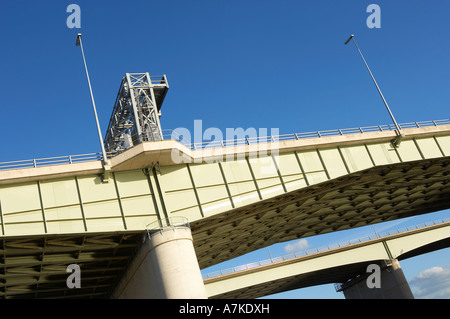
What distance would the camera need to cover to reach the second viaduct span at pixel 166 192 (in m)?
24.3

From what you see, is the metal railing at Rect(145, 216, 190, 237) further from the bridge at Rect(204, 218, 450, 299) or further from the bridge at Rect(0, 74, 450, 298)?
the bridge at Rect(204, 218, 450, 299)

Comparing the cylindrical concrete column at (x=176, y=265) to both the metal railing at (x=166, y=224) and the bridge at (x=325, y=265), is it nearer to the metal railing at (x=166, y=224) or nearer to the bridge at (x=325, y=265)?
the metal railing at (x=166, y=224)

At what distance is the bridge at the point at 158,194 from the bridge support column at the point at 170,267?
59 millimetres

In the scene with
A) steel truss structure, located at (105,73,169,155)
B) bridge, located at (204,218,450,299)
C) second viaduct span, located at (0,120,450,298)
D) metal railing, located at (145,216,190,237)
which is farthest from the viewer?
bridge, located at (204,218,450,299)

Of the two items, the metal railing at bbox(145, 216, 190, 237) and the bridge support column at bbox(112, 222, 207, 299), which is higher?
the metal railing at bbox(145, 216, 190, 237)

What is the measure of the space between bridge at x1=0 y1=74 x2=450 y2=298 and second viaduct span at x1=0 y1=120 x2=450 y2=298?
7 centimetres

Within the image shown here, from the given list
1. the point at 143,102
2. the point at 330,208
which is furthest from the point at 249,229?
the point at 143,102

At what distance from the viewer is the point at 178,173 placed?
90.5 ft

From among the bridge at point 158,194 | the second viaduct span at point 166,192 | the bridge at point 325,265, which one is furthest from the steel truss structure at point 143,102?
the bridge at point 325,265

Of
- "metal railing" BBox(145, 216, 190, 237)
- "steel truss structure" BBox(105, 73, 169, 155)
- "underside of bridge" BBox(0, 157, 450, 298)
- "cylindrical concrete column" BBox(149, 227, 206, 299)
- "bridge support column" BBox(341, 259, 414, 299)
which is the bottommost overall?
"bridge support column" BBox(341, 259, 414, 299)

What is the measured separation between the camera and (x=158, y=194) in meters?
26.5

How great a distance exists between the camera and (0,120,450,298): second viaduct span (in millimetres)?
24266

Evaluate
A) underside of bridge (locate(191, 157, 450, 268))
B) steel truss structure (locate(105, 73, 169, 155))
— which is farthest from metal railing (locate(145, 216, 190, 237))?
steel truss structure (locate(105, 73, 169, 155))
